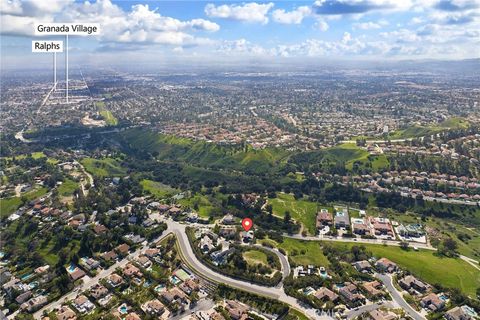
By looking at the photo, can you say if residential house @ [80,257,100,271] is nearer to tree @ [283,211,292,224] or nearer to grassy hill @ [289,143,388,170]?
tree @ [283,211,292,224]

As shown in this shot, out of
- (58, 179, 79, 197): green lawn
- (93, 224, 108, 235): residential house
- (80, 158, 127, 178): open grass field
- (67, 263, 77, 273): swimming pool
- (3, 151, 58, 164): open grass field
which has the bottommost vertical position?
(67, 263, 77, 273): swimming pool

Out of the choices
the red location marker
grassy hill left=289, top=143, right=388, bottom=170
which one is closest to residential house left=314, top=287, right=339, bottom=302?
the red location marker

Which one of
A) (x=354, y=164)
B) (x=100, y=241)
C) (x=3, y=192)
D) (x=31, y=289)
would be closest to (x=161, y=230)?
(x=100, y=241)

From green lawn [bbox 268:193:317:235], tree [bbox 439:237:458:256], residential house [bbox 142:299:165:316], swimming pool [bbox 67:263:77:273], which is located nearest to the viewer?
residential house [bbox 142:299:165:316]

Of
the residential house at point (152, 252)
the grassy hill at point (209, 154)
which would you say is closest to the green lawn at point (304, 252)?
the residential house at point (152, 252)

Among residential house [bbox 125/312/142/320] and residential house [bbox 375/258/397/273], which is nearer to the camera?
residential house [bbox 125/312/142/320]
